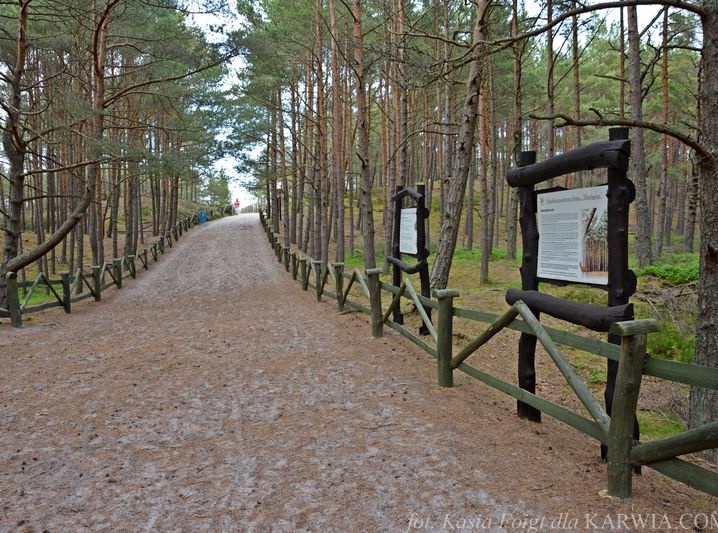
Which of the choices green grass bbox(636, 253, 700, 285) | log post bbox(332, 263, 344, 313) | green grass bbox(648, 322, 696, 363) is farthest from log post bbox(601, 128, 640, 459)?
green grass bbox(636, 253, 700, 285)

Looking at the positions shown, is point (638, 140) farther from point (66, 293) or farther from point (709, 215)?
point (66, 293)

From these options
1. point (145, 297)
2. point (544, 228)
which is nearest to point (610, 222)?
point (544, 228)

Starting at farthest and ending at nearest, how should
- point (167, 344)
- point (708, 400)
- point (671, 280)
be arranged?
point (671, 280)
point (167, 344)
point (708, 400)

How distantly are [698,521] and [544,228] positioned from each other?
7.56ft

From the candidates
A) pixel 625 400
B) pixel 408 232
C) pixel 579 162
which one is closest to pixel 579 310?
pixel 625 400

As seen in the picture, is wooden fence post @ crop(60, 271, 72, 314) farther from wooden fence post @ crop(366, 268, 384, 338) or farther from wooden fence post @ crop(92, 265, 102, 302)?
wooden fence post @ crop(366, 268, 384, 338)

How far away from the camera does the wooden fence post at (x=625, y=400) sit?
263 centimetres

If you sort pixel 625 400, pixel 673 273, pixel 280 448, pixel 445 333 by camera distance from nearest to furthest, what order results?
pixel 625 400, pixel 280 448, pixel 445 333, pixel 673 273

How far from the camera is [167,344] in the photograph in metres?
7.64

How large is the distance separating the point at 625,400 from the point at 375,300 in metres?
5.18

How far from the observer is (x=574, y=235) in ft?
11.8

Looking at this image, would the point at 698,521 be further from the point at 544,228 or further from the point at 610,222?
the point at 544,228

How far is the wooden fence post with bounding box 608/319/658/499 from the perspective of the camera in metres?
2.63

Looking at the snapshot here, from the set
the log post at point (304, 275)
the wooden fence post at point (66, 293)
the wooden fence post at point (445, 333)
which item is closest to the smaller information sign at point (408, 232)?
the wooden fence post at point (445, 333)
